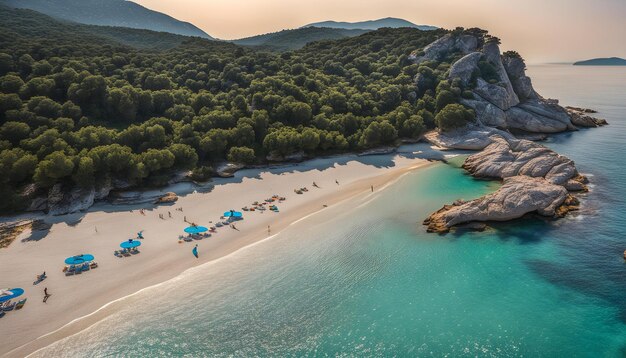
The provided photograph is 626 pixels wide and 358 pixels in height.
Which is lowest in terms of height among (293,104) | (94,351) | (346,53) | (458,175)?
(94,351)

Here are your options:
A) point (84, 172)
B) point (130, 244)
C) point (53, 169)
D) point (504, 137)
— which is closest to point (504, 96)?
point (504, 137)

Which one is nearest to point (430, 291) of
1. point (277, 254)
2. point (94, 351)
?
point (277, 254)

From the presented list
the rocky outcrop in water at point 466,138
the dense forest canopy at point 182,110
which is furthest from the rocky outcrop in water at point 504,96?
the rocky outcrop in water at point 466,138

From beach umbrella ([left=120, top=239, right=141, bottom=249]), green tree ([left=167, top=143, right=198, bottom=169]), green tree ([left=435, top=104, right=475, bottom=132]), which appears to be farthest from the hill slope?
green tree ([left=435, top=104, right=475, bottom=132])

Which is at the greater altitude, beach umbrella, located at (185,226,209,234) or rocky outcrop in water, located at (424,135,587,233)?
rocky outcrop in water, located at (424,135,587,233)

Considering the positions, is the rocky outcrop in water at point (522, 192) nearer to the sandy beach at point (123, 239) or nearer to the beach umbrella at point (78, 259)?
the sandy beach at point (123, 239)

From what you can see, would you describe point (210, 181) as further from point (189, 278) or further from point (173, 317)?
point (173, 317)

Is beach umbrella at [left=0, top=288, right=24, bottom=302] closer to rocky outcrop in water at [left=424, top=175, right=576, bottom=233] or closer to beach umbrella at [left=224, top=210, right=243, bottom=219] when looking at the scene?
beach umbrella at [left=224, top=210, right=243, bottom=219]

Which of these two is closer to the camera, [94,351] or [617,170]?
[94,351]
